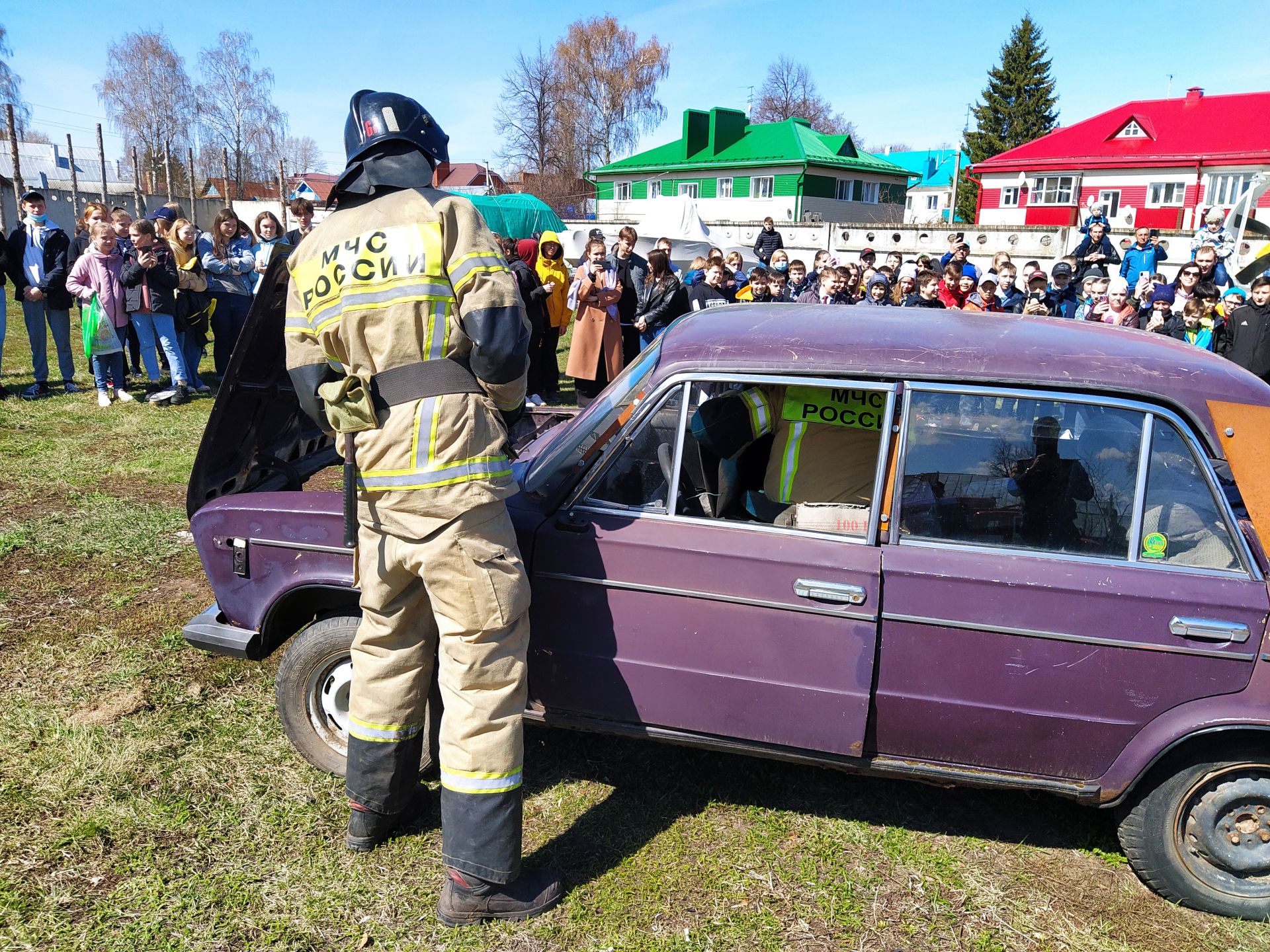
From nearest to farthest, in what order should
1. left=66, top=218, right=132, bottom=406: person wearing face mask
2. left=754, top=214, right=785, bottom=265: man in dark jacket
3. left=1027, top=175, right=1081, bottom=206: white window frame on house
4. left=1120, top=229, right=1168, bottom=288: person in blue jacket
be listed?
left=66, top=218, right=132, bottom=406: person wearing face mask
left=1120, top=229, right=1168, bottom=288: person in blue jacket
left=754, top=214, right=785, bottom=265: man in dark jacket
left=1027, top=175, right=1081, bottom=206: white window frame on house

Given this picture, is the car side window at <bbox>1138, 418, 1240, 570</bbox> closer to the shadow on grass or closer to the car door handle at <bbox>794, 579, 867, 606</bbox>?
the car door handle at <bbox>794, 579, 867, 606</bbox>

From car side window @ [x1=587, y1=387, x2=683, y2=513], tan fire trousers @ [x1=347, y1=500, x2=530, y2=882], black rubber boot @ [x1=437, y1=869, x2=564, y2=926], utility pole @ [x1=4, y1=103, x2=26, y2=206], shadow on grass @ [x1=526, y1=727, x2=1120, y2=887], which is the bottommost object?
shadow on grass @ [x1=526, y1=727, x2=1120, y2=887]

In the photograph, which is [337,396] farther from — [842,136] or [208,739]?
[842,136]

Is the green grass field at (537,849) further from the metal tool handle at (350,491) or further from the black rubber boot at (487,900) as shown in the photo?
the metal tool handle at (350,491)

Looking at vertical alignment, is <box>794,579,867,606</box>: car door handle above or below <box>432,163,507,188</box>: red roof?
below

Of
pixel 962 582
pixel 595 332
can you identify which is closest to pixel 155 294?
pixel 595 332

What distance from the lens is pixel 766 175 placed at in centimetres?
4541

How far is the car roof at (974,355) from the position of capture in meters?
2.76

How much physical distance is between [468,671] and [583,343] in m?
7.04

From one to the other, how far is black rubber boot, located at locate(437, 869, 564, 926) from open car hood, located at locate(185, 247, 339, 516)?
1721mm

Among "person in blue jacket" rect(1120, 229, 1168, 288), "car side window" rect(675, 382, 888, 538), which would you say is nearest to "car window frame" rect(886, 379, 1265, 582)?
"car side window" rect(675, 382, 888, 538)

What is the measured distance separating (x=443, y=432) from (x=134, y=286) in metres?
8.23

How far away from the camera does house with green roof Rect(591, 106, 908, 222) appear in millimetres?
43688

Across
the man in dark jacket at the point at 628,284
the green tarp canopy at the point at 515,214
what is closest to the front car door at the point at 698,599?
the man in dark jacket at the point at 628,284
